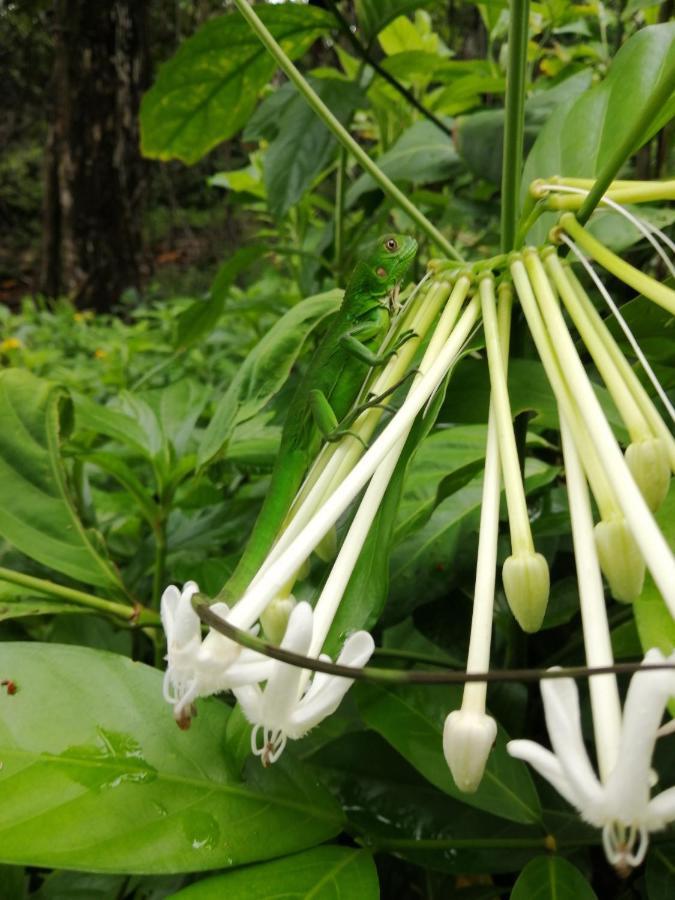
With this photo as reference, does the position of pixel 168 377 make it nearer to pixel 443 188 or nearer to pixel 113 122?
pixel 443 188

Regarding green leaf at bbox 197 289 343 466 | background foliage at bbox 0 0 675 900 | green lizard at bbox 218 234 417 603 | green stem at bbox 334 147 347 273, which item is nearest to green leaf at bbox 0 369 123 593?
background foliage at bbox 0 0 675 900

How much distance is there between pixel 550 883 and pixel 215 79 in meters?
1.04

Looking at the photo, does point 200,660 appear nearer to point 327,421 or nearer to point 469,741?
point 469,741

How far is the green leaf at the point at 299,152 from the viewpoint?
118 cm

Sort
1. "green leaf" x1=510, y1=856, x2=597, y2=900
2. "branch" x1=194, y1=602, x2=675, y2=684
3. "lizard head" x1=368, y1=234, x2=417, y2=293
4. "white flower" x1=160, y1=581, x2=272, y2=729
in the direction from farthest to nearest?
"lizard head" x1=368, y1=234, x2=417, y2=293
"green leaf" x1=510, y1=856, x2=597, y2=900
"white flower" x1=160, y1=581, x2=272, y2=729
"branch" x1=194, y1=602, x2=675, y2=684

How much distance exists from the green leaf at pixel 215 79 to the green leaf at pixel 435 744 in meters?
0.85

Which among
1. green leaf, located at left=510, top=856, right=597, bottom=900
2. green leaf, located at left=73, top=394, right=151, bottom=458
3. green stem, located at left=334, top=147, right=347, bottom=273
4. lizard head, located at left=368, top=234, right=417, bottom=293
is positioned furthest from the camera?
green stem, located at left=334, top=147, right=347, bottom=273

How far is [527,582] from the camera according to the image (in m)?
0.44

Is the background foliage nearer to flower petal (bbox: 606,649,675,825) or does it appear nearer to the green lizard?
the green lizard

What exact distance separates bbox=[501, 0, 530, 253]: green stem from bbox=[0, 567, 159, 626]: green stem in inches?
19.4

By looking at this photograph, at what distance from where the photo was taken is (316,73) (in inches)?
64.4

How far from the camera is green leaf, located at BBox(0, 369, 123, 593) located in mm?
807

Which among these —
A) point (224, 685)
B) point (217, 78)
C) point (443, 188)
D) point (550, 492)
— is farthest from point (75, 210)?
point (224, 685)

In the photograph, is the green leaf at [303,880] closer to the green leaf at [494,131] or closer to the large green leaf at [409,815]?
the large green leaf at [409,815]
